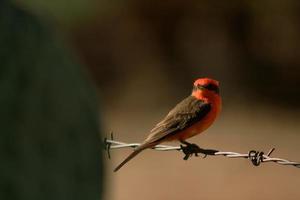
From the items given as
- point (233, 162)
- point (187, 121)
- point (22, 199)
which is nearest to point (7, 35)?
point (22, 199)

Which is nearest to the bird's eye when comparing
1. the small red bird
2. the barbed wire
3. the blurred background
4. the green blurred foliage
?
the small red bird

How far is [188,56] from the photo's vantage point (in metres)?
21.4

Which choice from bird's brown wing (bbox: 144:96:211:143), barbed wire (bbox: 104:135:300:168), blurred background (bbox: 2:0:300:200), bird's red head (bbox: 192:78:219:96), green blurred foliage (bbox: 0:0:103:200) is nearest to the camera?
green blurred foliage (bbox: 0:0:103:200)

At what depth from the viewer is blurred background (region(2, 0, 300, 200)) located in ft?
64.5

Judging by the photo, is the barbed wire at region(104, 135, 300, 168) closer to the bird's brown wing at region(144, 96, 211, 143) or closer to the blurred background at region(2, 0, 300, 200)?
the bird's brown wing at region(144, 96, 211, 143)

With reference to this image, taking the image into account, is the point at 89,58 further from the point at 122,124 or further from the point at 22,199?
the point at 22,199

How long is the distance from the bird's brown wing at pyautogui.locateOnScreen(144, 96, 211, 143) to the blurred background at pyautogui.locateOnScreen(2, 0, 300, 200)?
11023mm

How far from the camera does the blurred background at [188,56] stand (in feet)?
64.5

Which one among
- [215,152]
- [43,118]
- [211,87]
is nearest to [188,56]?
[211,87]

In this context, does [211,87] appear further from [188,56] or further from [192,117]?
[188,56]

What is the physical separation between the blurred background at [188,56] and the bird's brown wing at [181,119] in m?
11.0

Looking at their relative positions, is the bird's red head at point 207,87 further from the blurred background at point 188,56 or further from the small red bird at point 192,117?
the blurred background at point 188,56

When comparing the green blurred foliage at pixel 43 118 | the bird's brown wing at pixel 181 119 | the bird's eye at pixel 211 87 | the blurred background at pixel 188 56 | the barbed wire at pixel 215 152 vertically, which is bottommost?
the green blurred foliage at pixel 43 118

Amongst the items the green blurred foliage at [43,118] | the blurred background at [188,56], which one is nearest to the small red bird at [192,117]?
the green blurred foliage at [43,118]
